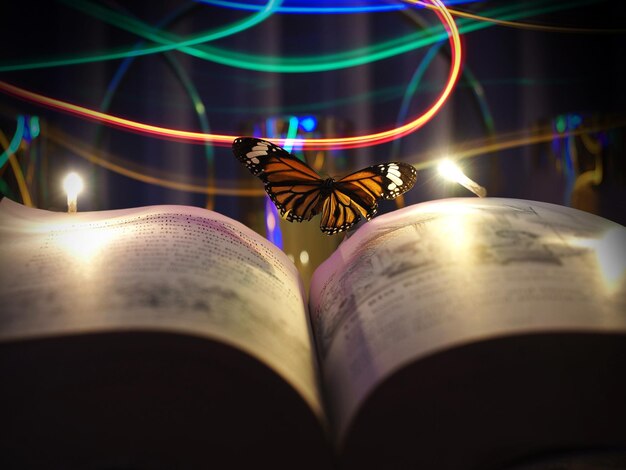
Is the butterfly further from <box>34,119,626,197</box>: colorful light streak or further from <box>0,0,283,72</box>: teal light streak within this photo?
<box>0,0,283,72</box>: teal light streak

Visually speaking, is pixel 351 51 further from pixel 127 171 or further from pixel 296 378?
pixel 296 378

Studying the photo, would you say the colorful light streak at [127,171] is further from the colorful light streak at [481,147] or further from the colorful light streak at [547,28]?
the colorful light streak at [547,28]

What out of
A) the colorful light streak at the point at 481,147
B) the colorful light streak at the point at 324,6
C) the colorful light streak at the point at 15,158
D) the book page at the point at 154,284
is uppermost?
the colorful light streak at the point at 324,6

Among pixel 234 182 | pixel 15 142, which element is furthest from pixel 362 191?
pixel 15 142

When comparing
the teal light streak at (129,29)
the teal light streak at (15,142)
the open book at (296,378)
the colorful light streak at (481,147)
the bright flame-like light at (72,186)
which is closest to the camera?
the open book at (296,378)

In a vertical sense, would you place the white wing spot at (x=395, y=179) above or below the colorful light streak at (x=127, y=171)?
below

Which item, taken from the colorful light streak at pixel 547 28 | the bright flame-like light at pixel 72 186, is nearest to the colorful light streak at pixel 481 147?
the colorful light streak at pixel 547 28

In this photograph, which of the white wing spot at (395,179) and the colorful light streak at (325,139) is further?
the colorful light streak at (325,139)

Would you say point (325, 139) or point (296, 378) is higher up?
point (325, 139)

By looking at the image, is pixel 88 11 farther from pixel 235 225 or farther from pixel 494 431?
pixel 494 431
